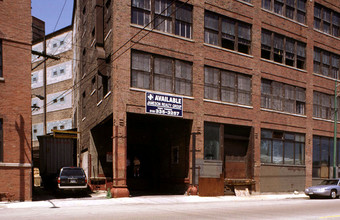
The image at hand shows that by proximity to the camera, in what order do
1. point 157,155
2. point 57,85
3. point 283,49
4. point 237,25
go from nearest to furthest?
point 237,25 < point 157,155 < point 283,49 < point 57,85

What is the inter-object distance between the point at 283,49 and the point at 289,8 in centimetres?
365

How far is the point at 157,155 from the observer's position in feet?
90.3

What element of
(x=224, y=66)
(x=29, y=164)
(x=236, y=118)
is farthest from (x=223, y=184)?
(x=29, y=164)

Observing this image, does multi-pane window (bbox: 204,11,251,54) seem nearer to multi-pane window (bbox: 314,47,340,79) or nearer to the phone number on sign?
the phone number on sign

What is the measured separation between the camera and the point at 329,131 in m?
32.7

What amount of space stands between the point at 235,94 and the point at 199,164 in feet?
19.7

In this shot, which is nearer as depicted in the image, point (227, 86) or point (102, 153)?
point (227, 86)

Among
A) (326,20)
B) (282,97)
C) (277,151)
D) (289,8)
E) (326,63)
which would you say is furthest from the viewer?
(326,20)

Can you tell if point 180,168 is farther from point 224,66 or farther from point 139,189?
point 224,66

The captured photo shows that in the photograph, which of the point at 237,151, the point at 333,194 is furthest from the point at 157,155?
the point at 333,194

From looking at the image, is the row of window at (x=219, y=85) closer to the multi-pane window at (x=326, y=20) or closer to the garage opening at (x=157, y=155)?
the garage opening at (x=157, y=155)

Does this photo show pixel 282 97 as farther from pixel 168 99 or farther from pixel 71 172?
pixel 71 172

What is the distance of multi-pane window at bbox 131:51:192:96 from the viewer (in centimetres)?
2177

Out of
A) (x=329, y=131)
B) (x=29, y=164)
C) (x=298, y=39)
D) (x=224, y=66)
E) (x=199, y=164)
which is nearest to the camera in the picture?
(x=29, y=164)
